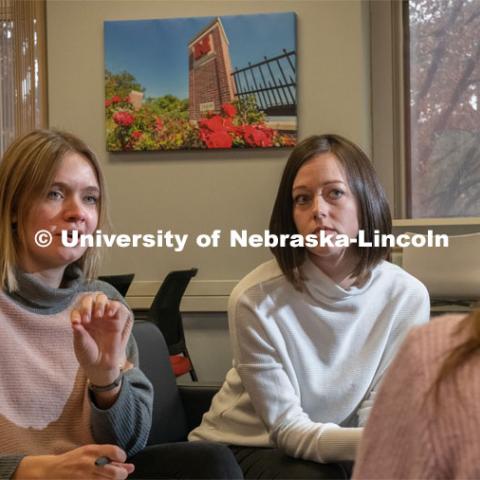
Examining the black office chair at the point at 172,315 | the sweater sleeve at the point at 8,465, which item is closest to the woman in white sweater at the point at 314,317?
the sweater sleeve at the point at 8,465

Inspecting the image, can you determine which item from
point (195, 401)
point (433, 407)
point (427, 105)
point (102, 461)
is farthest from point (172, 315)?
point (433, 407)

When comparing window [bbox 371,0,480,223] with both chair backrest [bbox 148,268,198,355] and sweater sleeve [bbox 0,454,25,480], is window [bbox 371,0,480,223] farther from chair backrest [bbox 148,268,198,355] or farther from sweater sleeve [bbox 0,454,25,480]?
sweater sleeve [bbox 0,454,25,480]

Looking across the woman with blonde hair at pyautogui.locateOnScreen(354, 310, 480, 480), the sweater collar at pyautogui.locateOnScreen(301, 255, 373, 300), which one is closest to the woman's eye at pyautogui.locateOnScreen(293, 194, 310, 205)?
the sweater collar at pyautogui.locateOnScreen(301, 255, 373, 300)

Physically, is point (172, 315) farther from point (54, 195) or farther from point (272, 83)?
point (54, 195)

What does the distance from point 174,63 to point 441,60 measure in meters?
1.58

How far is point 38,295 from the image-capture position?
1.45m

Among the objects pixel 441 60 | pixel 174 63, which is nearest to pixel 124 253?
pixel 174 63

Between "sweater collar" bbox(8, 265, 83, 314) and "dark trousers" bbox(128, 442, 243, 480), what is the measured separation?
320 mm

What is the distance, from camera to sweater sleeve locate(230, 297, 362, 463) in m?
1.53

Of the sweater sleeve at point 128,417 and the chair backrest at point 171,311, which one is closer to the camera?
the sweater sleeve at point 128,417

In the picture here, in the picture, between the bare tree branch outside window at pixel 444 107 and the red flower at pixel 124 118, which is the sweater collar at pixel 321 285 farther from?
the red flower at pixel 124 118

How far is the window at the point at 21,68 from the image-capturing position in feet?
15.5

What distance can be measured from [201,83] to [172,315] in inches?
55.5

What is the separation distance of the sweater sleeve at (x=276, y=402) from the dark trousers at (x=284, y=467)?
0.02m
